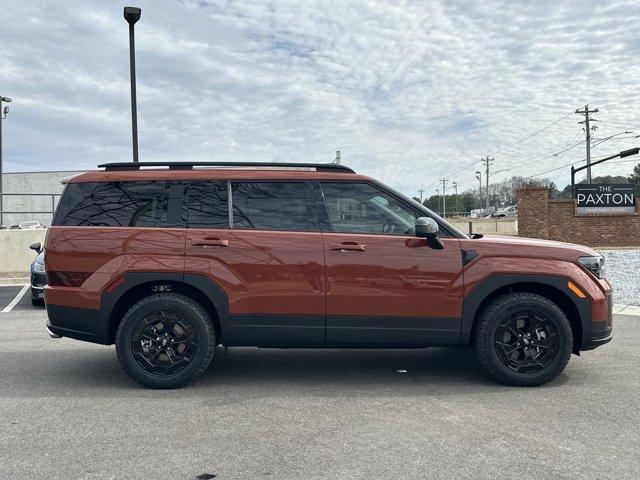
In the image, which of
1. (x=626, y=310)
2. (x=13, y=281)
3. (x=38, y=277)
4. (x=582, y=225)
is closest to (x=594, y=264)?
(x=626, y=310)

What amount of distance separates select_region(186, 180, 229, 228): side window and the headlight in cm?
318

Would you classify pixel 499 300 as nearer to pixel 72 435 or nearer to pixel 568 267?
pixel 568 267

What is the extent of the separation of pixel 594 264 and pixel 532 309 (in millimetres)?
722

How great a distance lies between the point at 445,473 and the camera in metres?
3.07

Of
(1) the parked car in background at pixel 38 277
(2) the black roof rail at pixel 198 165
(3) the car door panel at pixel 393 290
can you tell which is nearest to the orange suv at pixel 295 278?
(3) the car door panel at pixel 393 290

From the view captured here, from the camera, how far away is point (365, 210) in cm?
472

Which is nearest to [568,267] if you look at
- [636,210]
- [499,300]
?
[499,300]

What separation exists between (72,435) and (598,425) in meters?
3.72

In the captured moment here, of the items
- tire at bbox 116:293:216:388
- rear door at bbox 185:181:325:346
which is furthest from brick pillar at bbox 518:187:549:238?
tire at bbox 116:293:216:388

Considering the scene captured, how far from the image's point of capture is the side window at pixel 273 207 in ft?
15.4

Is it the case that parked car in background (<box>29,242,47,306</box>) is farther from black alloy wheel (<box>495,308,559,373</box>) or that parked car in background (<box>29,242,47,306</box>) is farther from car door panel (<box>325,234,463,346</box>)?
black alloy wheel (<box>495,308,559,373</box>)

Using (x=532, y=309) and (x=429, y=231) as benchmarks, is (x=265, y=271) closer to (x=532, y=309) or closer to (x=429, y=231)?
(x=429, y=231)

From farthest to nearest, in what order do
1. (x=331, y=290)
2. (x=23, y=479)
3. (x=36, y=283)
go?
(x=36, y=283) → (x=331, y=290) → (x=23, y=479)

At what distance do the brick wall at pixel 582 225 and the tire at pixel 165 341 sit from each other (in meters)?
19.1
